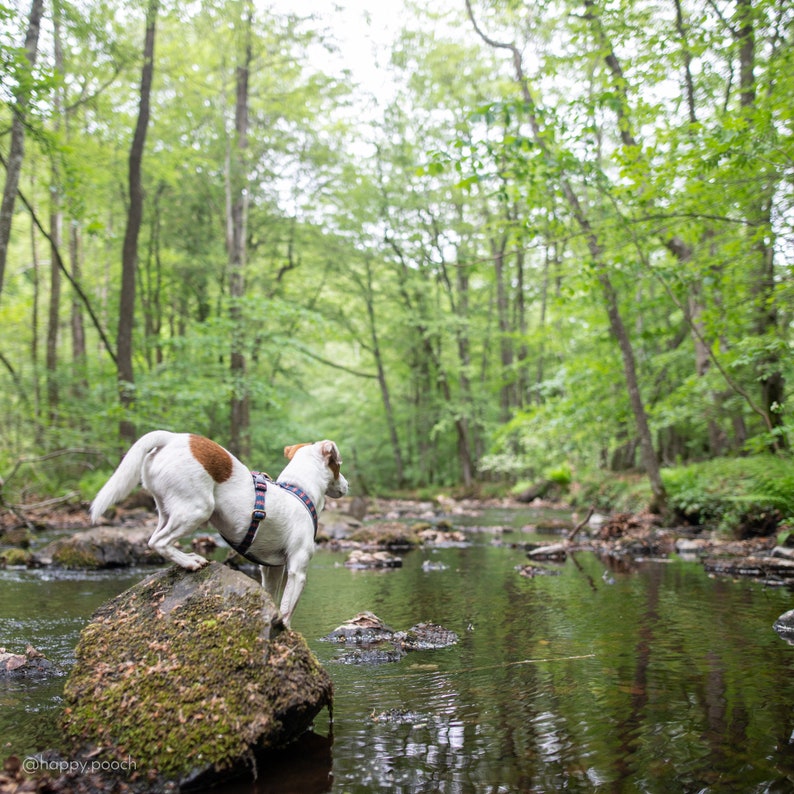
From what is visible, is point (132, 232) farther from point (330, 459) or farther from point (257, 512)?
point (257, 512)

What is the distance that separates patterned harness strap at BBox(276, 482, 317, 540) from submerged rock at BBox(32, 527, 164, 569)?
6.45 metres

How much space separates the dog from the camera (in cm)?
365

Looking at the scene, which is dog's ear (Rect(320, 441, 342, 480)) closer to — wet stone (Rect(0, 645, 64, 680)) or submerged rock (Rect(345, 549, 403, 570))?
wet stone (Rect(0, 645, 64, 680))

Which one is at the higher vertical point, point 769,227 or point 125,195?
point 125,195

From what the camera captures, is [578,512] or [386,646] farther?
[578,512]

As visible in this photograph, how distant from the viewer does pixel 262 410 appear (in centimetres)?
2558

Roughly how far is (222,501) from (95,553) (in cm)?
667

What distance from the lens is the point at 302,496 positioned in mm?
4270

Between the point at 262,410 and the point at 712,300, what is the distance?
719 inches

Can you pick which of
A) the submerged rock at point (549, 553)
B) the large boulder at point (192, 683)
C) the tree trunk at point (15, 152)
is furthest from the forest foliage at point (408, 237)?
the large boulder at point (192, 683)

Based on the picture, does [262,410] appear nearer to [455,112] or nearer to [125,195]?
[125,195]

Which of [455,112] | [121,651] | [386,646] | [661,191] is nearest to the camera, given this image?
[121,651]

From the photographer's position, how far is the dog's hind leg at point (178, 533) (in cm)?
362

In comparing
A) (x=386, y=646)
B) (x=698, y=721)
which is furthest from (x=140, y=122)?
(x=698, y=721)
